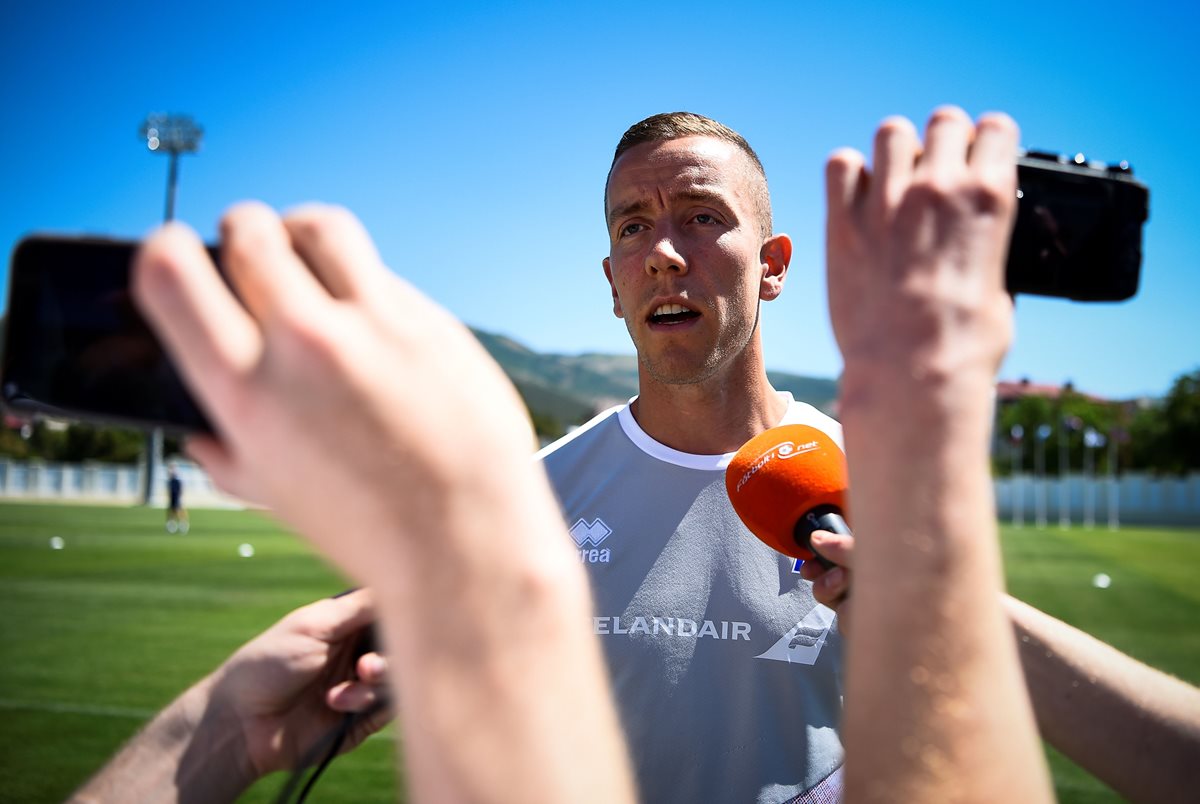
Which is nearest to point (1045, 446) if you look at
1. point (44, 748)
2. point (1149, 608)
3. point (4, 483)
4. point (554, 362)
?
point (1149, 608)

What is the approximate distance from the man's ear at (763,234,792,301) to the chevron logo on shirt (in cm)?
92

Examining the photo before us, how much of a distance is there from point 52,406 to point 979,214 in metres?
0.90

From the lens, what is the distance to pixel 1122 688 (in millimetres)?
1462

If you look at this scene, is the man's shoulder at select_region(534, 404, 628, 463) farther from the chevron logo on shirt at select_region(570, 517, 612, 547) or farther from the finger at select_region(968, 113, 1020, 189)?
the finger at select_region(968, 113, 1020, 189)

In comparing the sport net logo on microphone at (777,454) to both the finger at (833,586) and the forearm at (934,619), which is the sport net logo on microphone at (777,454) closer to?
the finger at (833,586)

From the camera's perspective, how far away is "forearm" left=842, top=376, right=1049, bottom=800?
2.23 ft

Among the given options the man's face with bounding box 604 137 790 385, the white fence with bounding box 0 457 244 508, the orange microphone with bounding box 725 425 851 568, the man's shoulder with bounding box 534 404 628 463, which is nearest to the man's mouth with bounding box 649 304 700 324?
the man's face with bounding box 604 137 790 385

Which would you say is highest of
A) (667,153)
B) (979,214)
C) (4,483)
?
(667,153)

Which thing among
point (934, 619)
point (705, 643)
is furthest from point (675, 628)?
point (934, 619)

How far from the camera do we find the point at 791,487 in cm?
176

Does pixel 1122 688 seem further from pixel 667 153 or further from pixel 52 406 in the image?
pixel 667 153

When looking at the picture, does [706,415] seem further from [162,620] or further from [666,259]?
[162,620]

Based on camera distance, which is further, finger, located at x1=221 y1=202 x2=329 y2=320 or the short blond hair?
the short blond hair

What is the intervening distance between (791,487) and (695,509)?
2.81ft
